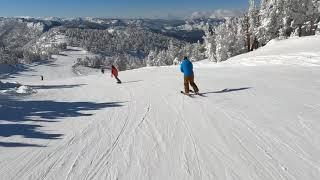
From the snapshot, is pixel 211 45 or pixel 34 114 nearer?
pixel 34 114

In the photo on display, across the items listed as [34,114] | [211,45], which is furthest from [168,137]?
[211,45]

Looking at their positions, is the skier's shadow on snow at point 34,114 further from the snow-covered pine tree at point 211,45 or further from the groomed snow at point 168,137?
the snow-covered pine tree at point 211,45

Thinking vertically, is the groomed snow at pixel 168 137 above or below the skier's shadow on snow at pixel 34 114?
below

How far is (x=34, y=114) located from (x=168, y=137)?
6.01 m

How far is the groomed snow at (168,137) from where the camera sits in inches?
282

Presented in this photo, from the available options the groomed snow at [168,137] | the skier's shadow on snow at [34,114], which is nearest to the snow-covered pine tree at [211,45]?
the groomed snow at [168,137]

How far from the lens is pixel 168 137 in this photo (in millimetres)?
9336

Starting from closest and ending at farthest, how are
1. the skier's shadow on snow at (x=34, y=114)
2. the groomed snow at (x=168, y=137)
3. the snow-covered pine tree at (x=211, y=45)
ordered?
the groomed snow at (x=168, y=137) < the skier's shadow on snow at (x=34, y=114) < the snow-covered pine tree at (x=211, y=45)

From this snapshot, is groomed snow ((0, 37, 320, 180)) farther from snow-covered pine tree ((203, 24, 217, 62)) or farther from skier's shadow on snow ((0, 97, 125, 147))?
snow-covered pine tree ((203, 24, 217, 62))

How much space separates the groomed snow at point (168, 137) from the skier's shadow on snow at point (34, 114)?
0.11 ft

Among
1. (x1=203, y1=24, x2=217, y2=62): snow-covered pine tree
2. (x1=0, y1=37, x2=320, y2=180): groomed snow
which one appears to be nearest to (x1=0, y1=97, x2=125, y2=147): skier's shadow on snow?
(x1=0, y1=37, x2=320, y2=180): groomed snow

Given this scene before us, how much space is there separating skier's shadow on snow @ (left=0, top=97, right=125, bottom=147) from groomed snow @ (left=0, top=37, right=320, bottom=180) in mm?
33

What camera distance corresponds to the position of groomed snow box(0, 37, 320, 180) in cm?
716

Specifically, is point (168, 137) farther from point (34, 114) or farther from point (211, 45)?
point (211, 45)
